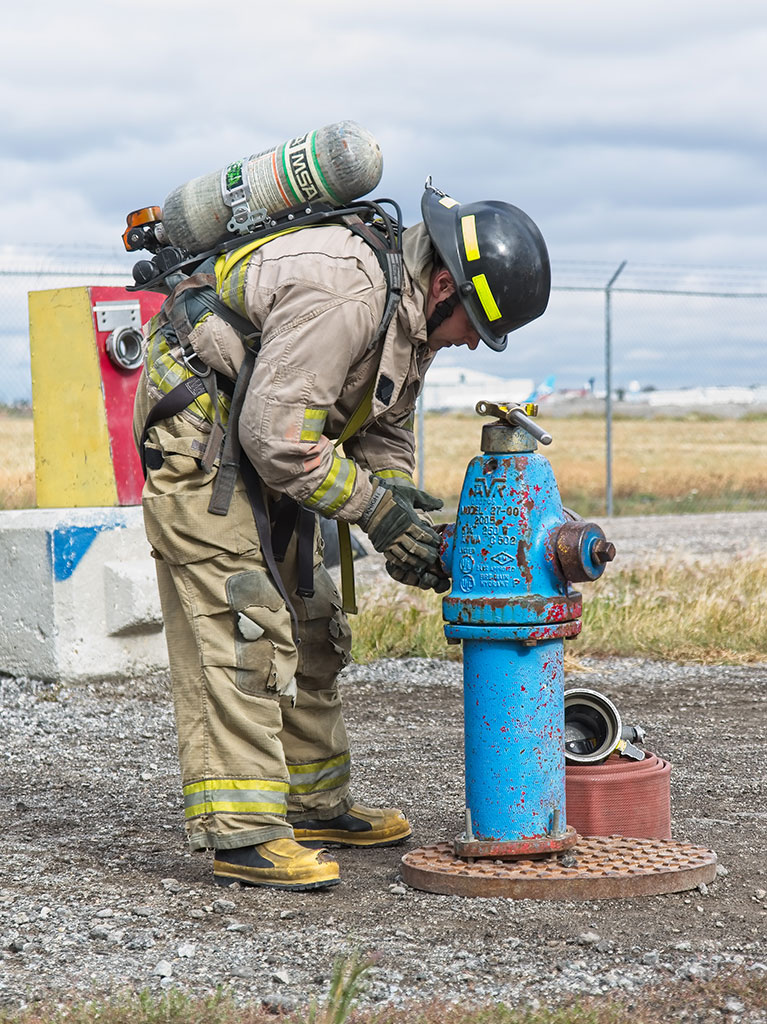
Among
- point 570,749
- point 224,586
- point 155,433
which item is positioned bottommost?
point 570,749

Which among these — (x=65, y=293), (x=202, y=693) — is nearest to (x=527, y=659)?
(x=202, y=693)

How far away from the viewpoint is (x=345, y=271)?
3.31 metres

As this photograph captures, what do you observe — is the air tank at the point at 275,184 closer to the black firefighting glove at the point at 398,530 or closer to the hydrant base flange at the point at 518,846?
the black firefighting glove at the point at 398,530

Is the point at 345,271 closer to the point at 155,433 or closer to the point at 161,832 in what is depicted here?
the point at 155,433

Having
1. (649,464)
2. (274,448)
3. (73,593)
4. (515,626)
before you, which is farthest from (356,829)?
(649,464)

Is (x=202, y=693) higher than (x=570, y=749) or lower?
higher

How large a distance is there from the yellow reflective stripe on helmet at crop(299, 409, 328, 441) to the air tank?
1.92 ft

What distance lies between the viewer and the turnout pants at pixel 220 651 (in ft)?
11.3

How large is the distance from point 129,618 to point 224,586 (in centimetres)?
300

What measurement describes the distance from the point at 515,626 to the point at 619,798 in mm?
698

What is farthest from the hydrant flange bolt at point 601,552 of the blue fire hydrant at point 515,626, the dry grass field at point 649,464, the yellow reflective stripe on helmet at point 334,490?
the dry grass field at point 649,464

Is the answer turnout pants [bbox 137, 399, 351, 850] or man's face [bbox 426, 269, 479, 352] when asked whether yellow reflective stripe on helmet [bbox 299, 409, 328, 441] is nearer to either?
turnout pants [bbox 137, 399, 351, 850]

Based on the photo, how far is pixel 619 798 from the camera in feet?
12.0

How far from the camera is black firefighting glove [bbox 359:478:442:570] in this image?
3432mm
